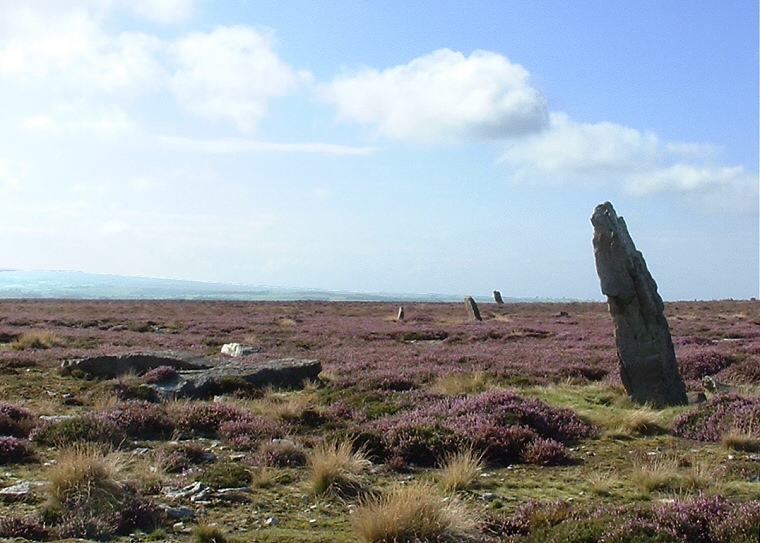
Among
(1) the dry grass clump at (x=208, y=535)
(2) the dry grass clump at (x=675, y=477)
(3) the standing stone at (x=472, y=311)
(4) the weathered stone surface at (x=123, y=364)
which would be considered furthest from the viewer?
(3) the standing stone at (x=472, y=311)

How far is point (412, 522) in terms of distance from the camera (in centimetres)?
652

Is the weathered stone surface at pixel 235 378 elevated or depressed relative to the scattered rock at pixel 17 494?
elevated

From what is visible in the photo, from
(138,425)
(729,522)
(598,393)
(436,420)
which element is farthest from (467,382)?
(729,522)

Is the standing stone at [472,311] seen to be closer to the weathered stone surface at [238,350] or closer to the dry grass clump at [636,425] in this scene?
the weathered stone surface at [238,350]

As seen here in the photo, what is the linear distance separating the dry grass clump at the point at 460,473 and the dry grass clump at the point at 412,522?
50.7 inches

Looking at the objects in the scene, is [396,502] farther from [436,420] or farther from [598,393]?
[598,393]

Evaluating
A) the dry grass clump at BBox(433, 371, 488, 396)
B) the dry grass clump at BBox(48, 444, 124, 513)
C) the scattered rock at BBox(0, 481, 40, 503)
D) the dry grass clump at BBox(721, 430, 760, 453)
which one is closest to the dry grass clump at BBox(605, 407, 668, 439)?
the dry grass clump at BBox(721, 430, 760, 453)

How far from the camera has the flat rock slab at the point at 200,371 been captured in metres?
15.6

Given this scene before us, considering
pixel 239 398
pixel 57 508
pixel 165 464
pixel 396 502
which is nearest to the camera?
pixel 396 502

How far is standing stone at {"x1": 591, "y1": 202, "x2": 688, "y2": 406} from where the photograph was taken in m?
14.0

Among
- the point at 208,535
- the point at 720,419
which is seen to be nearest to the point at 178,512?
the point at 208,535

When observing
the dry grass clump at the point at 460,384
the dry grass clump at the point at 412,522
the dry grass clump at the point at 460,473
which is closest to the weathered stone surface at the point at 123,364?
the dry grass clump at the point at 460,384

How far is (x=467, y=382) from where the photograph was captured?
16.3 m

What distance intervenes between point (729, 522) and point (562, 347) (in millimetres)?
20589
